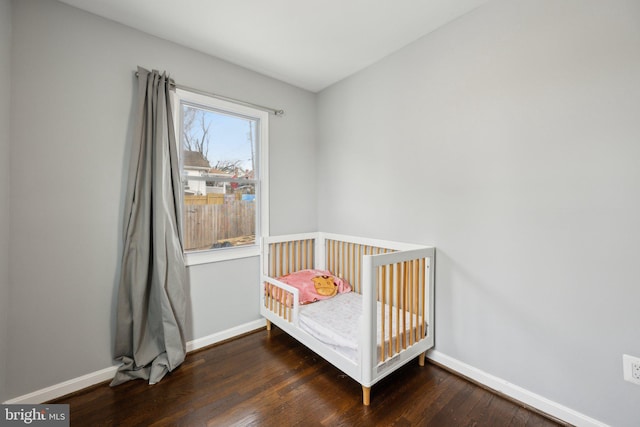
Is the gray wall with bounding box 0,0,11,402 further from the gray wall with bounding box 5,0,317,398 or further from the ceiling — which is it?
the ceiling

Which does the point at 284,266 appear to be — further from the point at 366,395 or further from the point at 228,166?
the point at 366,395

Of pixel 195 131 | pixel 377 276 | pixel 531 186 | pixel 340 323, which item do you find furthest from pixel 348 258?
pixel 195 131

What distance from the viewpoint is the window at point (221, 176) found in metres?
2.27

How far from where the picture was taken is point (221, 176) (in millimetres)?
2449

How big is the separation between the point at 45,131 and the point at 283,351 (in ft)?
7.37

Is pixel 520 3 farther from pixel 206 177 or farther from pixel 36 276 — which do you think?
pixel 36 276

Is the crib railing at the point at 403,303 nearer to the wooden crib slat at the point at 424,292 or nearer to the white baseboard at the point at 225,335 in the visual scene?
the wooden crib slat at the point at 424,292

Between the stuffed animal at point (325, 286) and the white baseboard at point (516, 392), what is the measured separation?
35.7 inches

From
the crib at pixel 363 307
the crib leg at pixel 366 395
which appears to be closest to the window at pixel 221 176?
Result: the crib at pixel 363 307

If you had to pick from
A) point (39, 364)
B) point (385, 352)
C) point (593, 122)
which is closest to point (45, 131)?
point (39, 364)

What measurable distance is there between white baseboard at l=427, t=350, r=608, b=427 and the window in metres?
1.84

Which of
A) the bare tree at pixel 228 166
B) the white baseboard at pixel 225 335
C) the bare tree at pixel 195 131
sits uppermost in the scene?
the bare tree at pixel 195 131

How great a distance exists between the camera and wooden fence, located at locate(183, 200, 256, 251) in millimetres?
2291

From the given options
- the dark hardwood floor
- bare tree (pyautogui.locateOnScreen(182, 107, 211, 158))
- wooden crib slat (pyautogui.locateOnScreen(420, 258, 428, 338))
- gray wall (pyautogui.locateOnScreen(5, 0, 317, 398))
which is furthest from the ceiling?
the dark hardwood floor
